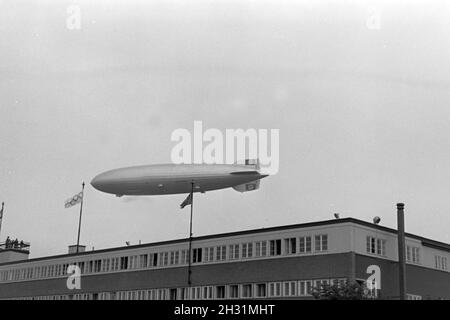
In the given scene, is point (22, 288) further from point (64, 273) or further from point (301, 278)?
point (301, 278)

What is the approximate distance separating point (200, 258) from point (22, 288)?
101 ft

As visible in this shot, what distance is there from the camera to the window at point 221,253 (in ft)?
195

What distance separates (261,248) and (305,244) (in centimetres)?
472

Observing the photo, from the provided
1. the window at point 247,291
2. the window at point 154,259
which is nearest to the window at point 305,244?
the window at point 247,291

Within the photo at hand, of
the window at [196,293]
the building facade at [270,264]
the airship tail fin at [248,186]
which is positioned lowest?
the window at [196,293]

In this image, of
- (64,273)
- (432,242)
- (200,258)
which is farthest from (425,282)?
(64,273)

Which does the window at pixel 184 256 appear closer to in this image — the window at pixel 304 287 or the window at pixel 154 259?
the window at pixel 154 259

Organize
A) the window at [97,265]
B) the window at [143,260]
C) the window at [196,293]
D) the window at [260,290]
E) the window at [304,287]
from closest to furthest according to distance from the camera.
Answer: the window at [304,287], the window at [260,290], the window at [196,293], the window at [143,260], the window at [97,265]

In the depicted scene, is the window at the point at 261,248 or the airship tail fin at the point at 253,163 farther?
the airship tail fin at the point at 253,163

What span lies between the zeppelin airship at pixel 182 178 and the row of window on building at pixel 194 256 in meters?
8.46

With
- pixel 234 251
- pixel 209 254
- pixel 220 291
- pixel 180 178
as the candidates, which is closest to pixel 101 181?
pixel 180 178

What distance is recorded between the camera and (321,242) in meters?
52.5
